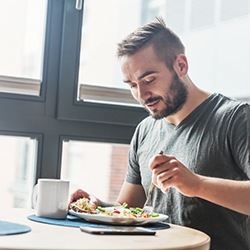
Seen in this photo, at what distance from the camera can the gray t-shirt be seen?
5.44 feet

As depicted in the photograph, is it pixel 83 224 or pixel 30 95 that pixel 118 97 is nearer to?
pixel 30 95

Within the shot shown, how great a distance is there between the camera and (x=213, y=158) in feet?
5.58

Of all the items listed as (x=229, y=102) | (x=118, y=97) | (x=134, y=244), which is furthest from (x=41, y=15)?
(x=134, y=244)

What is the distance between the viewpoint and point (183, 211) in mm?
1719

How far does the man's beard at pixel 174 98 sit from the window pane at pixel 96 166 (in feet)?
1.59

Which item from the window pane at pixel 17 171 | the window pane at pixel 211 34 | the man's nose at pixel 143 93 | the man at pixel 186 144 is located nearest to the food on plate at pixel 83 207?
the man at pixel 186 144

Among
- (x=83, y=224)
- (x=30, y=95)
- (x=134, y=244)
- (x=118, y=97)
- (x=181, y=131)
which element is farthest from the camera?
(x=118, y=97)

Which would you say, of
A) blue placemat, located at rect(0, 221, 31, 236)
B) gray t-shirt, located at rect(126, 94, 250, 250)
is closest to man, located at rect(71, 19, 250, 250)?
gray t-shirt, located at rect(126, 94, 250, 250)

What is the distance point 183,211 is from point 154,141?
0.34m

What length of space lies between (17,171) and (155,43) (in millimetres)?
784

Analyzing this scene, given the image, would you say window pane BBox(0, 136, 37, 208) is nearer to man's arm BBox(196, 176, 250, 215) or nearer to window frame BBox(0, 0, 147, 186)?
window frame BBox(0, 0, 147, 186)

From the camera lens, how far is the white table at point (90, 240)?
111 centimetres

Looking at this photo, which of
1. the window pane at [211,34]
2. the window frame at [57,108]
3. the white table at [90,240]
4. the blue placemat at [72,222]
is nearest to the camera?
the white table at [90,240]

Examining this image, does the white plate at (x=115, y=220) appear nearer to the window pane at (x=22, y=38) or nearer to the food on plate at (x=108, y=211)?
the food on plate at (x=108, y=211)
